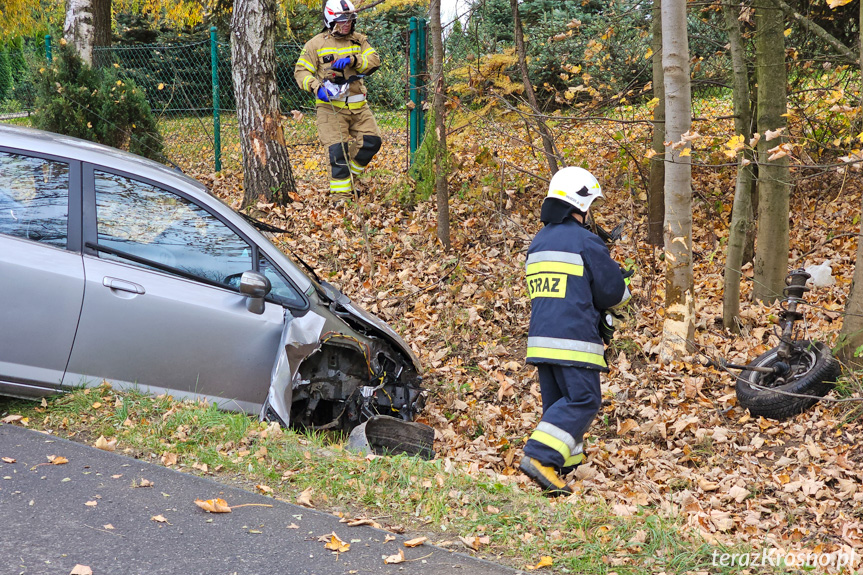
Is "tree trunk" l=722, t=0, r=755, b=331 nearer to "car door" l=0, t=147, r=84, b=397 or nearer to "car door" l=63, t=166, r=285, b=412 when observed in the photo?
"car door" l=63, t=166, r=285, b=412

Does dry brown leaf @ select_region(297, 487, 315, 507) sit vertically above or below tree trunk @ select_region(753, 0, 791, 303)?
below

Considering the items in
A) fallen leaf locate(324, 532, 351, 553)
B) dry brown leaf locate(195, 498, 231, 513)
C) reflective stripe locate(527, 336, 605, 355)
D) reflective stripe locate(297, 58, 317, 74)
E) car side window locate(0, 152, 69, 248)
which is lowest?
fallen leaf locate(324, 532, 351, 553)

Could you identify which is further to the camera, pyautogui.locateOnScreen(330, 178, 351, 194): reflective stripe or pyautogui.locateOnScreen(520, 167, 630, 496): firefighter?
pyautogui.locateOnScreen(330, 178, 351, 194): reflective stripe

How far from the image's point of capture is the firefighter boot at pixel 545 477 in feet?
14.5

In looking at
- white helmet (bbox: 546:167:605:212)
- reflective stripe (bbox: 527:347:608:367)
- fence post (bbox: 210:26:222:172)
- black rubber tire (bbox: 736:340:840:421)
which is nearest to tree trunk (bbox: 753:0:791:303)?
black rubber tire (bbox: 736:340:840:421)

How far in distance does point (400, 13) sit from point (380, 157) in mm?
8112

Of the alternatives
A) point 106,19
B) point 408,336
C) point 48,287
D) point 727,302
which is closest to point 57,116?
point 106,19

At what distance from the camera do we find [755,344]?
627 centimetres

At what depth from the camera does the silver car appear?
4.12 meters

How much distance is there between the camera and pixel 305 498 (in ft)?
11.6

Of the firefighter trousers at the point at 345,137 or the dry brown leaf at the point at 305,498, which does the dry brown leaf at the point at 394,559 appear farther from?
the firefighter trousers at the point at 345,137

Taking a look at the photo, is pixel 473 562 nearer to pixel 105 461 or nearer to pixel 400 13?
pixel 105 461

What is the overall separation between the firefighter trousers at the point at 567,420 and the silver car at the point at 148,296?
112 centimetres

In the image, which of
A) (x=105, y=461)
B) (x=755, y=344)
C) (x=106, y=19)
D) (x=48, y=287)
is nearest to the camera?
(x=105, y=461)
